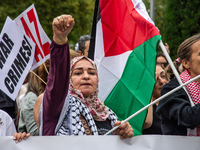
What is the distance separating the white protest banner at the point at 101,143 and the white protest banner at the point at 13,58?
57 cm

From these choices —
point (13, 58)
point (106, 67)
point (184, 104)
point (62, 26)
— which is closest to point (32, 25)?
point (13, 58)

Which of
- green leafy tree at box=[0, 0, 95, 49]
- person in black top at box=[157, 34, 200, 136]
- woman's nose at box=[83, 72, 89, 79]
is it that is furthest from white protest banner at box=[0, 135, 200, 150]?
green leafy tree at box=[0, 0, 95, 49]

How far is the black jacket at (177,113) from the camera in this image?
2419 mm

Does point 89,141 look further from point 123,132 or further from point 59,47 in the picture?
point 59,47

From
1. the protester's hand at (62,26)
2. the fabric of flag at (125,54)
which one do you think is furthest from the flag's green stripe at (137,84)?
the protester's hand at (62,26)

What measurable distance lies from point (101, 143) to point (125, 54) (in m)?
0.93

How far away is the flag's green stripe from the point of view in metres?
2.66

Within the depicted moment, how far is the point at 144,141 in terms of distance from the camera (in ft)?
7.95

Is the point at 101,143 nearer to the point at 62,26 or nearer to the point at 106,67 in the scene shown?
the point at 62,26

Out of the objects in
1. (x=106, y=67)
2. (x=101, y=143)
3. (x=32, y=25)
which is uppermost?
(x=32, y=25)

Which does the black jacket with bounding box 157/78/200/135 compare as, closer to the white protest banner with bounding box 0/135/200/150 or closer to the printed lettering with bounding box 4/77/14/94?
the white protest banner with bounding box 0/135/200/150

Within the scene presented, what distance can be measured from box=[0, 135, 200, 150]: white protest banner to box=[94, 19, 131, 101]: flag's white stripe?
0.81 meters

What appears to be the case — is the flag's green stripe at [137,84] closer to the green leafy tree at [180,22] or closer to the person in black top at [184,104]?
the person in black top at [184,104]

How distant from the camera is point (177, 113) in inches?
98.1
